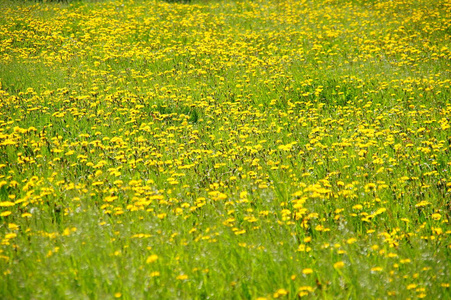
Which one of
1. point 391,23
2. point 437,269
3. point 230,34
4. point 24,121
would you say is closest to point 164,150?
point 24,121

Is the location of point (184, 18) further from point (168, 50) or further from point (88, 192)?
point (88, 192)

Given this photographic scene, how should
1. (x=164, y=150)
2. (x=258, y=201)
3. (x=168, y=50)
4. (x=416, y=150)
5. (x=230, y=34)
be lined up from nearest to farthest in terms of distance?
(x=258, y=201)
(x=416, y=150)
(x=164, y=150)
(x=168, y=50)
(x=230, y=34)

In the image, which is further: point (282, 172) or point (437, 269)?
point (282, 172)

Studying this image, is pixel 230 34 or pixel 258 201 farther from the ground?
pixel 230 34

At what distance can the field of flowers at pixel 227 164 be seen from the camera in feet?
8.95

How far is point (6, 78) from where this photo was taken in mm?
8109

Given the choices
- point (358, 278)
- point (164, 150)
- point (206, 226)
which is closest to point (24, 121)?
point (164, 150)

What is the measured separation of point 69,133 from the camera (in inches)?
229

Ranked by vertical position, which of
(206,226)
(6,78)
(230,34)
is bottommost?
(206,226)

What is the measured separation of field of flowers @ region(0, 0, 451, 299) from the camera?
8.95 ft

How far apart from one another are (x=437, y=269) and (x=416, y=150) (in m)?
2.39

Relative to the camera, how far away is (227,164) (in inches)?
186

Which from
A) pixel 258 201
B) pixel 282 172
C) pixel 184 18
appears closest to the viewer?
pixel 258 201

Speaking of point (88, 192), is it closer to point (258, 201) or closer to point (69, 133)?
point (258, 201)
